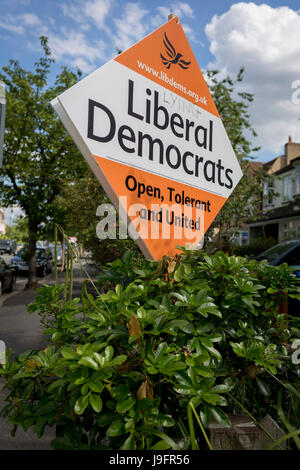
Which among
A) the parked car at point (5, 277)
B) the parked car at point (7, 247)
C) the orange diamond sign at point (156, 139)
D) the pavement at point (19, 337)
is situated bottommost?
the pavement at point (19, 337)

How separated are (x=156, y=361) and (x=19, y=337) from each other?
6.31 metres

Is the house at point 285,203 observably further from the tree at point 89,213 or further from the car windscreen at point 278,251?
the car windscreen at point 278,251

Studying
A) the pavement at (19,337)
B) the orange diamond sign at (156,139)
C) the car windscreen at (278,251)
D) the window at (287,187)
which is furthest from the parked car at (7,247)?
the orange diamond sign at (156,139)

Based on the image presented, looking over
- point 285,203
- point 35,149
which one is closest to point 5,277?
point 35,149

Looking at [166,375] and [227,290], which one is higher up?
[227,290]

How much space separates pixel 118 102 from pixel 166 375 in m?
1.39

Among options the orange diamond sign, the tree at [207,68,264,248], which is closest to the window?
the tree at [207,68,264,248]

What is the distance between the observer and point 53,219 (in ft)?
44.9

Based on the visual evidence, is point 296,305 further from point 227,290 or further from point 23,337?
point 23,337

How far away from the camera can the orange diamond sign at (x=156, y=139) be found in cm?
183

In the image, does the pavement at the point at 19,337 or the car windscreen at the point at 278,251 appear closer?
the pavement at the point at 19,337

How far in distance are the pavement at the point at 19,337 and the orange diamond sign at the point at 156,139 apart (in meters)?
0.55

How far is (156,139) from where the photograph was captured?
82.8 inches

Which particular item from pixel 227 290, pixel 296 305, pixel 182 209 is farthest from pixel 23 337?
pixel 227 290
